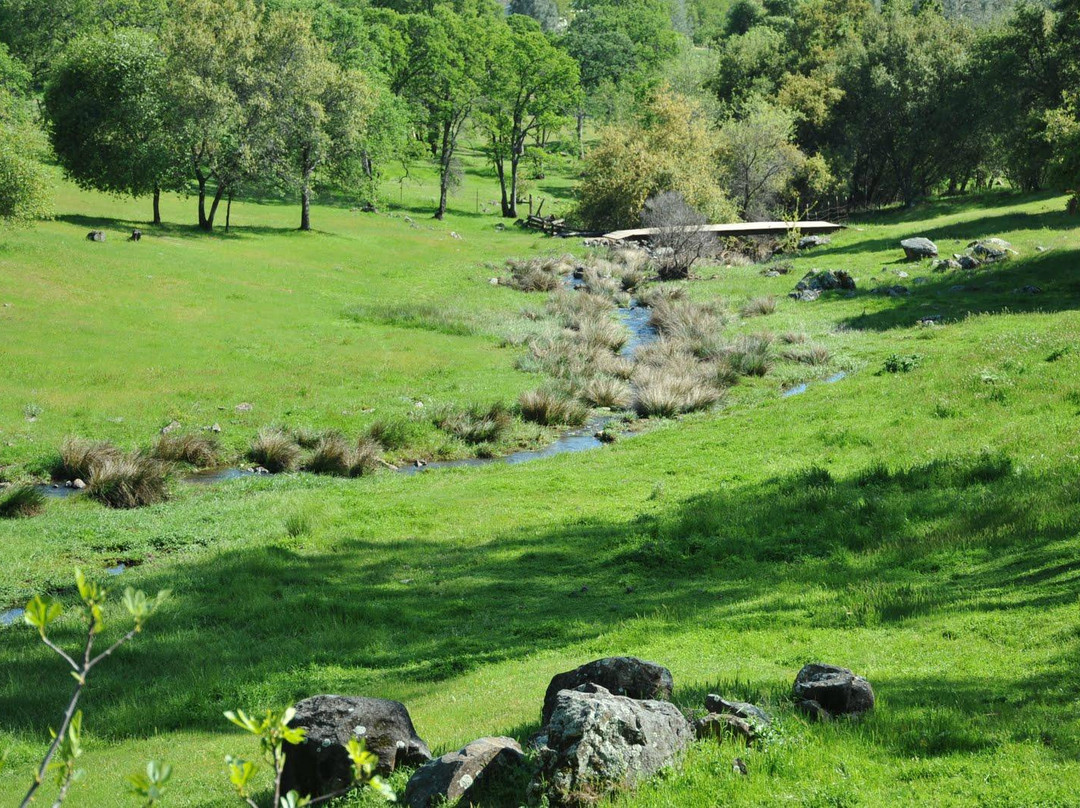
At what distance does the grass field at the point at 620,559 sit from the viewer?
8656 mm

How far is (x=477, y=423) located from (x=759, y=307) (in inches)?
847

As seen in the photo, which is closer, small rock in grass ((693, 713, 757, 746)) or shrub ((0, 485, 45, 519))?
small rock in grass ((693, 713, 757, 746))

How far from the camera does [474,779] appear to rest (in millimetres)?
7516

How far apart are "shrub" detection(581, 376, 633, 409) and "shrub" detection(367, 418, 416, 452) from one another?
7335 millimetres

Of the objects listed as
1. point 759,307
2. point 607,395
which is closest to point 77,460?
point 607,395

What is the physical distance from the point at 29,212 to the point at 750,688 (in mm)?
39977

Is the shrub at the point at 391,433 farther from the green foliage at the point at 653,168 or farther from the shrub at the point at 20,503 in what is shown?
the green foliage at the point at 653,168

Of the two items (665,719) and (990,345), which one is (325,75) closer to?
(990,345)

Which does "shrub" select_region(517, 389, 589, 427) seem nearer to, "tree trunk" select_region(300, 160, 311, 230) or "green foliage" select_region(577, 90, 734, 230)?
"tree trunk" select_region(300, 160, 311, 230)

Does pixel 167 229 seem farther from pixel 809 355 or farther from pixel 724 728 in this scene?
pixel 724 728

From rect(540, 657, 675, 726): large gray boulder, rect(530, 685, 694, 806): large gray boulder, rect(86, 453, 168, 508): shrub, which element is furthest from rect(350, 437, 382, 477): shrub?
rect(530, 685, 694, 806): large gray boulder

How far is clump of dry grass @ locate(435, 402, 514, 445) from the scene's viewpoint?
2898 centimetres

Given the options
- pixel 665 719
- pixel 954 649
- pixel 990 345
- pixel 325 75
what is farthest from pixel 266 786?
pixel 325 75

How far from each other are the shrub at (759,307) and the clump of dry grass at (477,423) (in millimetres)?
19557
